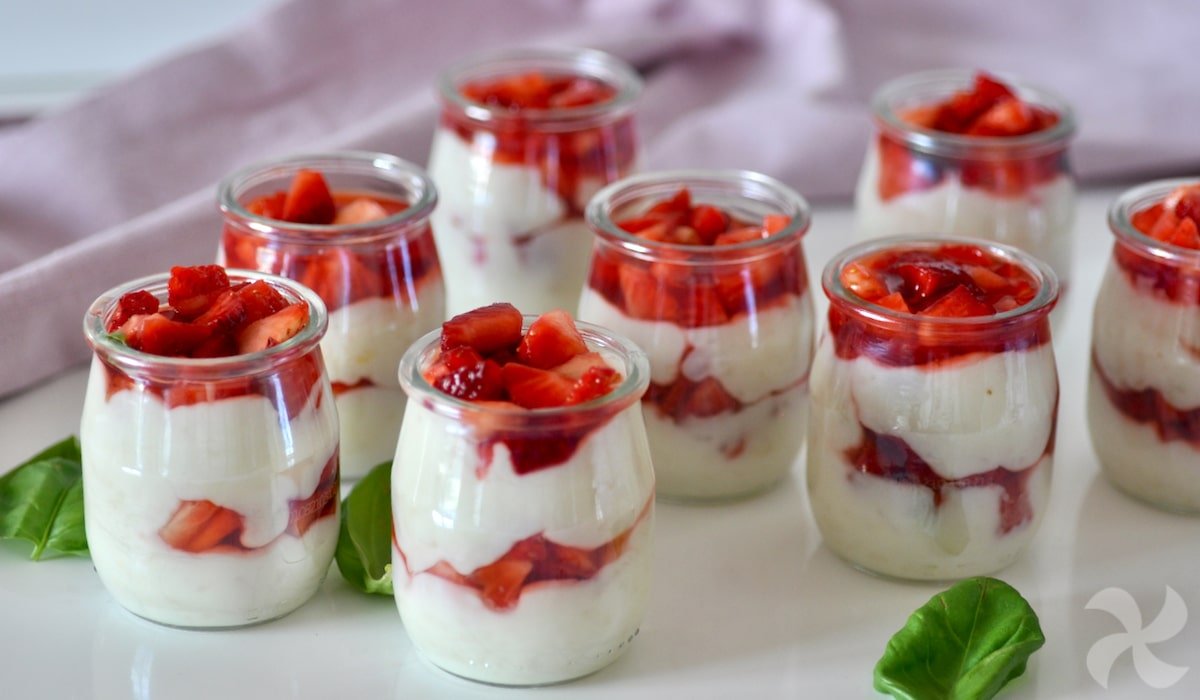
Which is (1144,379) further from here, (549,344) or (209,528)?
(209,528)

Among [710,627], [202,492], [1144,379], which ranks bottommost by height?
[710,627]

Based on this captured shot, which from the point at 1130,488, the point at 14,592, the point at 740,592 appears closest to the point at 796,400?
the point at 740,592

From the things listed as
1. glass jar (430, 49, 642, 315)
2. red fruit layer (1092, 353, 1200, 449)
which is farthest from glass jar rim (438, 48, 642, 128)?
red fruit layer (1092, 353, 1200, 449)

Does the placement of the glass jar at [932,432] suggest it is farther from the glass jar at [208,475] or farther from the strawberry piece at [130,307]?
the strawberry piece at [130,307]

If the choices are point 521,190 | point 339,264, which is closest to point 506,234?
point 521,190

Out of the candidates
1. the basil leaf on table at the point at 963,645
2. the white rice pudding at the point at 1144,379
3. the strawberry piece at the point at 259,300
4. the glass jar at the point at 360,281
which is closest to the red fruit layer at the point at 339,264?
the glass jar at the point at 360,281

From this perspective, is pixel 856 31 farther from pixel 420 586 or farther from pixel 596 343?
pixel 420 586

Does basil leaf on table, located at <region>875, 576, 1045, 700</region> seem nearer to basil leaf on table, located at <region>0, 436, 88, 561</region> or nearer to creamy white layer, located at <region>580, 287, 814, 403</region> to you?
creamy white layer, located at <region>580, 287, 814, 403</region>
